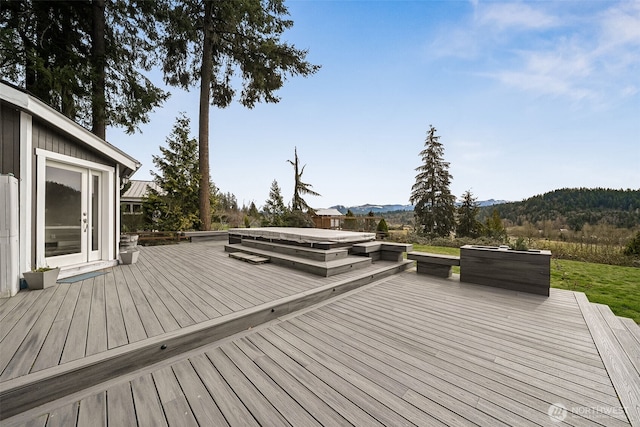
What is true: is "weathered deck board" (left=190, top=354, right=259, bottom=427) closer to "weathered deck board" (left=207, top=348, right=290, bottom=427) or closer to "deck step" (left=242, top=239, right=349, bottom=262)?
"weathered deck board" (left=207, top=348, right=290, bottom=427)

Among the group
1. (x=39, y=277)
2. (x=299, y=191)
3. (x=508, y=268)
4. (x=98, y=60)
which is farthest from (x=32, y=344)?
(x=299, y=191)

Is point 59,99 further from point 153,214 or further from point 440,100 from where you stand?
point 440,100

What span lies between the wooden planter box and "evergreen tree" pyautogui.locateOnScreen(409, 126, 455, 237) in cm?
1088

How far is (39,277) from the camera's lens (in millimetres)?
3150

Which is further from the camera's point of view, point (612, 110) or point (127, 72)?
point (127, 72)

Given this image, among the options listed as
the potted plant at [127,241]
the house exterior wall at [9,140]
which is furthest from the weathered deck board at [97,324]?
the potted plant at [127,241]

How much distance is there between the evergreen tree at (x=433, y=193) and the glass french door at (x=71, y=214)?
1431 centimetres

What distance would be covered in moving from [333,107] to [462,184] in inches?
341

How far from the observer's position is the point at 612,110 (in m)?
6.38

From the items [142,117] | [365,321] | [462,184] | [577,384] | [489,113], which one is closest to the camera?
[577,384]

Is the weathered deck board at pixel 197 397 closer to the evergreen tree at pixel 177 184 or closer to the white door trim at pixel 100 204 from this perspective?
the white door trim at pixel 100 204

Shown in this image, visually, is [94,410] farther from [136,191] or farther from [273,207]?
[136,191]

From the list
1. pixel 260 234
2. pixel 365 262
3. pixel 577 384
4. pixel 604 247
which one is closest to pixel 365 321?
pixel 577 384

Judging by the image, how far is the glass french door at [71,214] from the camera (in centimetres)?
366
